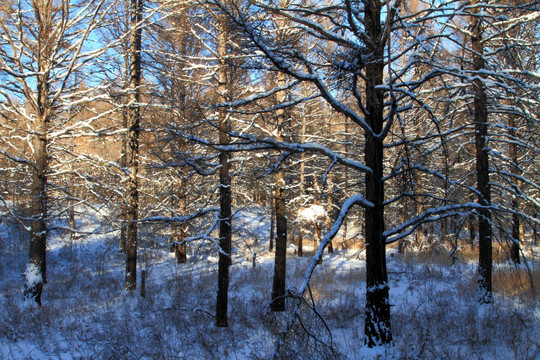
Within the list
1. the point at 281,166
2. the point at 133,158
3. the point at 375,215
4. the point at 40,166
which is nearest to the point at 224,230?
the point at 281,166

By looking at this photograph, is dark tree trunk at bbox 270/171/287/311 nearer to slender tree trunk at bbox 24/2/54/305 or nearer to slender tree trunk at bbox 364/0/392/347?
slender tree trunk at bbox 364/0/392/347

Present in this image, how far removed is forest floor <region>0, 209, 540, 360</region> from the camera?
551 centimetres

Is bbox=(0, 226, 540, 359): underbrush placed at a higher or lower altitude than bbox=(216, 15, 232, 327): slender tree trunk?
lower

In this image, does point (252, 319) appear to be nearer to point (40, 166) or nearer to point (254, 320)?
point (254, 320)

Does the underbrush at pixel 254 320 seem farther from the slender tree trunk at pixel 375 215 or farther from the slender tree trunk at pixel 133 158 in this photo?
the slender tree trunk at pixel 133 158

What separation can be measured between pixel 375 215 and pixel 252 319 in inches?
185

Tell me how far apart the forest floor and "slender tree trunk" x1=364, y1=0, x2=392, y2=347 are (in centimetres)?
36

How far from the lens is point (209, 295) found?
34.0 feet

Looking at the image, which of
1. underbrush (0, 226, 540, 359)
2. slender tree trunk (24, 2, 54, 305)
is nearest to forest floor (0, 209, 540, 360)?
underbrush (0, 226, 540, 359)

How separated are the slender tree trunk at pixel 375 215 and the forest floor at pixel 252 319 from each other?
358 mm

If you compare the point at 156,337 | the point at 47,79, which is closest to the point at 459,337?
the point at 156,337

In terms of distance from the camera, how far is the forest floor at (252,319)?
18.1ft

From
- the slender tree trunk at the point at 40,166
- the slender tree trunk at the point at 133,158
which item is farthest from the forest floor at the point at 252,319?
the slender tree trunk at the point at 133,158

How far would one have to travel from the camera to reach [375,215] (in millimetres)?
4914
